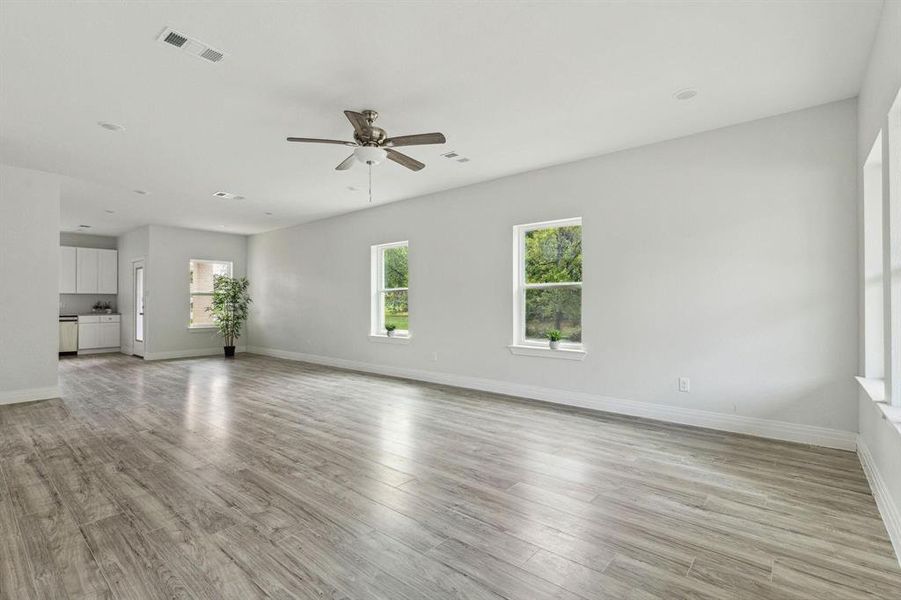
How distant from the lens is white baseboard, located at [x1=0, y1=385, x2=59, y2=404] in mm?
5103

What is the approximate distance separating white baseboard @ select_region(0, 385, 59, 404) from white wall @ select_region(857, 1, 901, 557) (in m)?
7.73

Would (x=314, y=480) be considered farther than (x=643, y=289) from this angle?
No

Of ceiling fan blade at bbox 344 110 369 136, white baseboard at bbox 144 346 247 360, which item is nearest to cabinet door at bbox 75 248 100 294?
white baseboard at bbox 144 346 247 360

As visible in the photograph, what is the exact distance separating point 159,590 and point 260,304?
8874 millimetres

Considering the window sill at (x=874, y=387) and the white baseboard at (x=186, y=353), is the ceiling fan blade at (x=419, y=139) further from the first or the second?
the white baseboard at (x=186, y=353)

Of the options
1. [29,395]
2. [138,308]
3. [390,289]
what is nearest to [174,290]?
[138,308]

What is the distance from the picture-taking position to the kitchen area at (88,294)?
31.6 feet

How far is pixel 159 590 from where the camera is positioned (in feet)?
5.86

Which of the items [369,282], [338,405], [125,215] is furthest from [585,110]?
[125,215]

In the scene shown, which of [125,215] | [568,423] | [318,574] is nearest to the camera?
[318,574]

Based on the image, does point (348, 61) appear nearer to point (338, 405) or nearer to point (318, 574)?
point (318, 574)

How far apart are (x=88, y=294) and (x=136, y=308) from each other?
174cm

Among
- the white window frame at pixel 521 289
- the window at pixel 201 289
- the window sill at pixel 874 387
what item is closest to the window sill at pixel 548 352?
the white window frame at pixel 521 289

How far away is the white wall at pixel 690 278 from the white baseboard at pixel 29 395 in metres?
4.57
